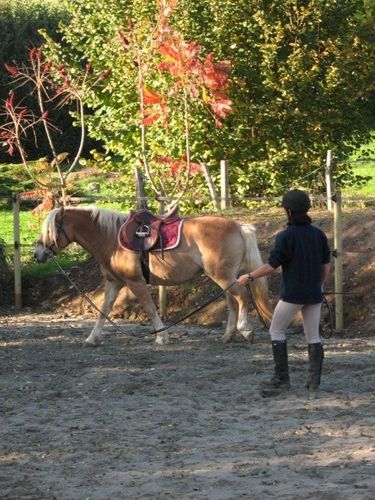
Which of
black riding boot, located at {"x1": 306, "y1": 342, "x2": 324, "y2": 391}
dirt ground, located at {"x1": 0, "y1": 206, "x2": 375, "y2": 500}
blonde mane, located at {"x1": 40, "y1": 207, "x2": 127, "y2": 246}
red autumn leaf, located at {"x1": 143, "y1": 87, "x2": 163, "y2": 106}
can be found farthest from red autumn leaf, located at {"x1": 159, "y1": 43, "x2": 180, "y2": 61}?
black riding boot, located at {"x1": 306, "y1": 342, "x2": 324, "y2": 391}

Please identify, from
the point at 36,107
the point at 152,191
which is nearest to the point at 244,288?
the point at 152,191

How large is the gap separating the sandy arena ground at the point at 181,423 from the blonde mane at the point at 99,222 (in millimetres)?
1213

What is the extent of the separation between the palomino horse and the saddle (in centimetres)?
12

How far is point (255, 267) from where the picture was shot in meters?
12.4

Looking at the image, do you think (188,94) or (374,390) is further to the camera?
(188,94)

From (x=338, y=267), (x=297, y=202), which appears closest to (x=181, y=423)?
(x=297, y=202)

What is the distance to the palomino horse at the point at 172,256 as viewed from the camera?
485 inches

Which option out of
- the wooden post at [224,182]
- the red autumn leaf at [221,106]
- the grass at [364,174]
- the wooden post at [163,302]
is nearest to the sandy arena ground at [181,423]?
the wooden post at [163,302]

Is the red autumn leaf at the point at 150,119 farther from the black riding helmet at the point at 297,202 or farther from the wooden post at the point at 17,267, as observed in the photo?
the black riding helmet at the point at 297,202

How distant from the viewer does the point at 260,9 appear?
57.6 feet

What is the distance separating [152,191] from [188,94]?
2.10 metres

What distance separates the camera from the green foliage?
17.5 metres

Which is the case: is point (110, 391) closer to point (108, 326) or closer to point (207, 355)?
point (207, 355)

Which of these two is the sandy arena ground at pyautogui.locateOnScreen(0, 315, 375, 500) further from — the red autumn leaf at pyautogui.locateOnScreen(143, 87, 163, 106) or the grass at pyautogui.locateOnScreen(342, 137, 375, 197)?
the grass at pyautogui.locateOnScreen(342, 137, 375, 197)
